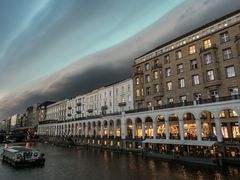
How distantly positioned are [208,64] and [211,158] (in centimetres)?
2031

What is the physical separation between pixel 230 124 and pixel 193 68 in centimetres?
1505

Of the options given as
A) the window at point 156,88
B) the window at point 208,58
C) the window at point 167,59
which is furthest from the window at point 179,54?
the window at point 156,88

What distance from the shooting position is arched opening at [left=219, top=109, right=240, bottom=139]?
37.9 m

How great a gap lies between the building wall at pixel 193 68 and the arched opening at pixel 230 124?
3.93 m

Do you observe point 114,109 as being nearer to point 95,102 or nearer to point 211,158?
point 95,102

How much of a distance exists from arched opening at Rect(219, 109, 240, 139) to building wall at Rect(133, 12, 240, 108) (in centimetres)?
393

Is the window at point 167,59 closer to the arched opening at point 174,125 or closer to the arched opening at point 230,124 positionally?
the arched opening at point 174,125

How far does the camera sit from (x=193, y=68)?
4681 cm

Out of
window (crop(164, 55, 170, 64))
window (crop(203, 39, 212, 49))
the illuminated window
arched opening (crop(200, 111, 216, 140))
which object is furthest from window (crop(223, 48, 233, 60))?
window (crop(164, 55, 170, 64))

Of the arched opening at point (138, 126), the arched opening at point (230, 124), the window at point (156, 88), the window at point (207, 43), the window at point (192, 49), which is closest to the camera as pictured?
the arched opening at point (230, 124)

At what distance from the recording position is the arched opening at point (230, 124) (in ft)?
124

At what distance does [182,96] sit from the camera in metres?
48.5

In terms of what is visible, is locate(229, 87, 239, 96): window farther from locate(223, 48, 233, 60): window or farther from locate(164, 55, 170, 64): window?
locate(164, 55, 170, 64): window

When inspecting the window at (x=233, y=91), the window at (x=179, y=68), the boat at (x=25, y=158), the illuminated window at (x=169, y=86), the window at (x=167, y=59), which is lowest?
the boat at (x=25, y=158)
